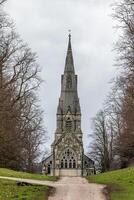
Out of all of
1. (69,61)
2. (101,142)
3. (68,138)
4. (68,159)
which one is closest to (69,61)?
(69,61)

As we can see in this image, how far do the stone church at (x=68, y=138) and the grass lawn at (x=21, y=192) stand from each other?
298 ft

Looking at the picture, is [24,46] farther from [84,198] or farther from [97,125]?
[97,125]

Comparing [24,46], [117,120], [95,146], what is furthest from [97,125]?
[24,46]

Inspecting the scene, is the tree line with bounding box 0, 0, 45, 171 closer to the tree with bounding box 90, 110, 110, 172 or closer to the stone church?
the tree with bounding box 90, 110, 110, 172

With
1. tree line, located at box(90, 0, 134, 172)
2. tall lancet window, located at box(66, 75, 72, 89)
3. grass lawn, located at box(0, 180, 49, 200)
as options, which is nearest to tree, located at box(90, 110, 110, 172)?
tree line, located at box(90, 0, 134, 172)

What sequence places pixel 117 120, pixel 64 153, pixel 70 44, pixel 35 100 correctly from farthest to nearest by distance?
pixel 70 44 → pixel 64 153 → pixel 117 120 → pixel 35 100

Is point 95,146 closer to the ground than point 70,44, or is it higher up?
closer to the ground

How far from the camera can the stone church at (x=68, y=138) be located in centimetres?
12725

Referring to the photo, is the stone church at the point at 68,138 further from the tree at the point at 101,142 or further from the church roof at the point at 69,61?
the tree at the point at 101,142

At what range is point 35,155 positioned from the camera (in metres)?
74.8

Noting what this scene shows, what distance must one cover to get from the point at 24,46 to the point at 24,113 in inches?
452

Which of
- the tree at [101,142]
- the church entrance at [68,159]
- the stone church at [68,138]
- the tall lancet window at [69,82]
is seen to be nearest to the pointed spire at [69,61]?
the stone church at [68,138]

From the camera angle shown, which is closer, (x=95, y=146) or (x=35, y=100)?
(x=35, y=100)

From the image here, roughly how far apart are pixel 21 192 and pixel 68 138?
339ft
